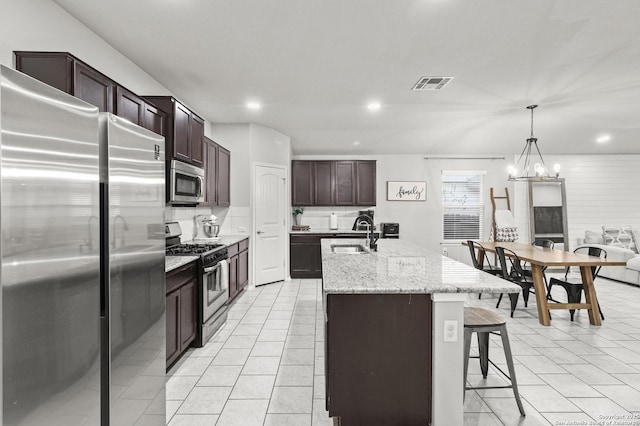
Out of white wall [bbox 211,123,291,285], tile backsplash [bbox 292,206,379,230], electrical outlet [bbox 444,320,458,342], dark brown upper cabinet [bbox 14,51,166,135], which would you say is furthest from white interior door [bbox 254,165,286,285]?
electrical outlet [bbox 444,320,458,342]

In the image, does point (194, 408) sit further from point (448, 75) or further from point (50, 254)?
point (448, 75)

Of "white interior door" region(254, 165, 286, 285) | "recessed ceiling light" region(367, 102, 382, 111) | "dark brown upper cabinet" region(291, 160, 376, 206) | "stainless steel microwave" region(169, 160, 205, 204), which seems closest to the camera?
"stainless steel microwave" region(169, 160, 205, 204)

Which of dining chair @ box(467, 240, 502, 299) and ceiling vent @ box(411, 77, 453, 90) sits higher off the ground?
ceiling vent @ box(411, 77, 453, 90)

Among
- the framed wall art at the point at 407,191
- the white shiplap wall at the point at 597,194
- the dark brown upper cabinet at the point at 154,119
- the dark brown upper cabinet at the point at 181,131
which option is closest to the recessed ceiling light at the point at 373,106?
the dark brown upper cabinet at the point at 181,131

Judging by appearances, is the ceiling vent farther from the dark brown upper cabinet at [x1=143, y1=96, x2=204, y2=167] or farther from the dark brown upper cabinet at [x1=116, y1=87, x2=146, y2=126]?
the dark brown upper cabinet at [x1=116, y1=87, x2=146, y2=126]

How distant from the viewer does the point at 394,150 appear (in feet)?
23.2

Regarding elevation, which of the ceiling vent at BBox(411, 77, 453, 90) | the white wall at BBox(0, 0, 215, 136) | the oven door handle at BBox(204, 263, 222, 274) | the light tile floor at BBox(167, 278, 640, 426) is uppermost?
the ceiling vent at BBox(411, 77, 453, 90)

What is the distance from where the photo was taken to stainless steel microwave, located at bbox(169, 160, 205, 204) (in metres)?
3.14

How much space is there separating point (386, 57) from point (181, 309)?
9.66ft

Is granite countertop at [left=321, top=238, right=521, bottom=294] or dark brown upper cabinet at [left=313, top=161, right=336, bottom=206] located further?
dark brown upper cabinet at [left=313, top=161, right=336, bottom=206]

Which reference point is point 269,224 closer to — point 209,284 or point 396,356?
point 209,284

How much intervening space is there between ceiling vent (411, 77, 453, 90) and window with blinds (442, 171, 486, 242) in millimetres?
3775

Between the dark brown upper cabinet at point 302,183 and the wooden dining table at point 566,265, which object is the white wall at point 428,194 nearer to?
the dark brown upper cabinet at point 302,183

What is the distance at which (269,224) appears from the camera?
582 centimetres
